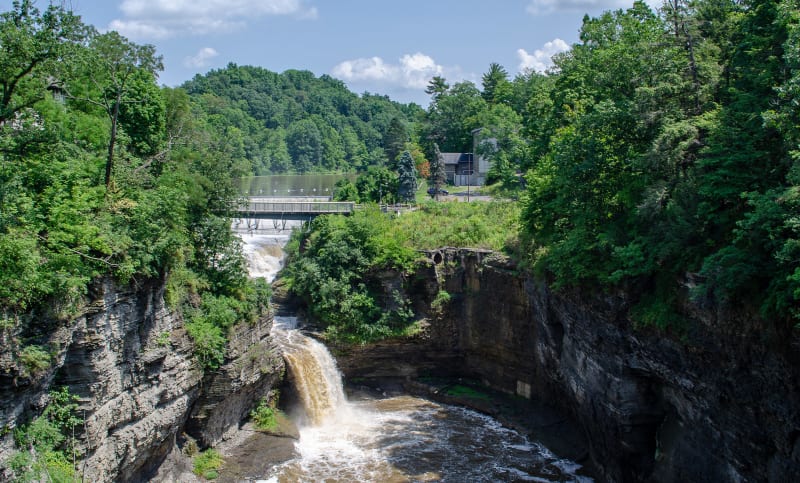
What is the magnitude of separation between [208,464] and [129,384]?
6.88 meters

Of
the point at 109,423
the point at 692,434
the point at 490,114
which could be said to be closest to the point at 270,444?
the point at 109,423

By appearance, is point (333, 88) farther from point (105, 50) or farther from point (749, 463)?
point (749, 463)

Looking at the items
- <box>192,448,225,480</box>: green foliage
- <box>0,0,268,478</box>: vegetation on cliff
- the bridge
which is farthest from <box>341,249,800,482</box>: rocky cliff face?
the bridge

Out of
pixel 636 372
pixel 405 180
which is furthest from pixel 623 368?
pixel 405 180

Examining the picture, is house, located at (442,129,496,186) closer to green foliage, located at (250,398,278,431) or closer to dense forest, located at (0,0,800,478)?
dense forest, located at (0,0,800,478)

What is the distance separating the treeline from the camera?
16.5 meters

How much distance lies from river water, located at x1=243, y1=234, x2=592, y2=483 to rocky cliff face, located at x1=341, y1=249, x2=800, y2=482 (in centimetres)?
244

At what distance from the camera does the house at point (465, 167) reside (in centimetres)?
6656

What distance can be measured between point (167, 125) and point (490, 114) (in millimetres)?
38546

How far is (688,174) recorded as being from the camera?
20.2m

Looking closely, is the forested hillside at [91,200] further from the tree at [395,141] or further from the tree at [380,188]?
the tree at [395,141]

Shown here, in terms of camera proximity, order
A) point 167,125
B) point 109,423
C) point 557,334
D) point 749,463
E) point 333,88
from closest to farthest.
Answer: point 749,463
point 109,423
point 557,334
point 167,125
point 333,88

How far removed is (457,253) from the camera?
3625 centimetres

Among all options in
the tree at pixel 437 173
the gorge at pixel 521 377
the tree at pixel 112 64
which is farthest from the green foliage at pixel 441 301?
the tree at pixel 437 173
